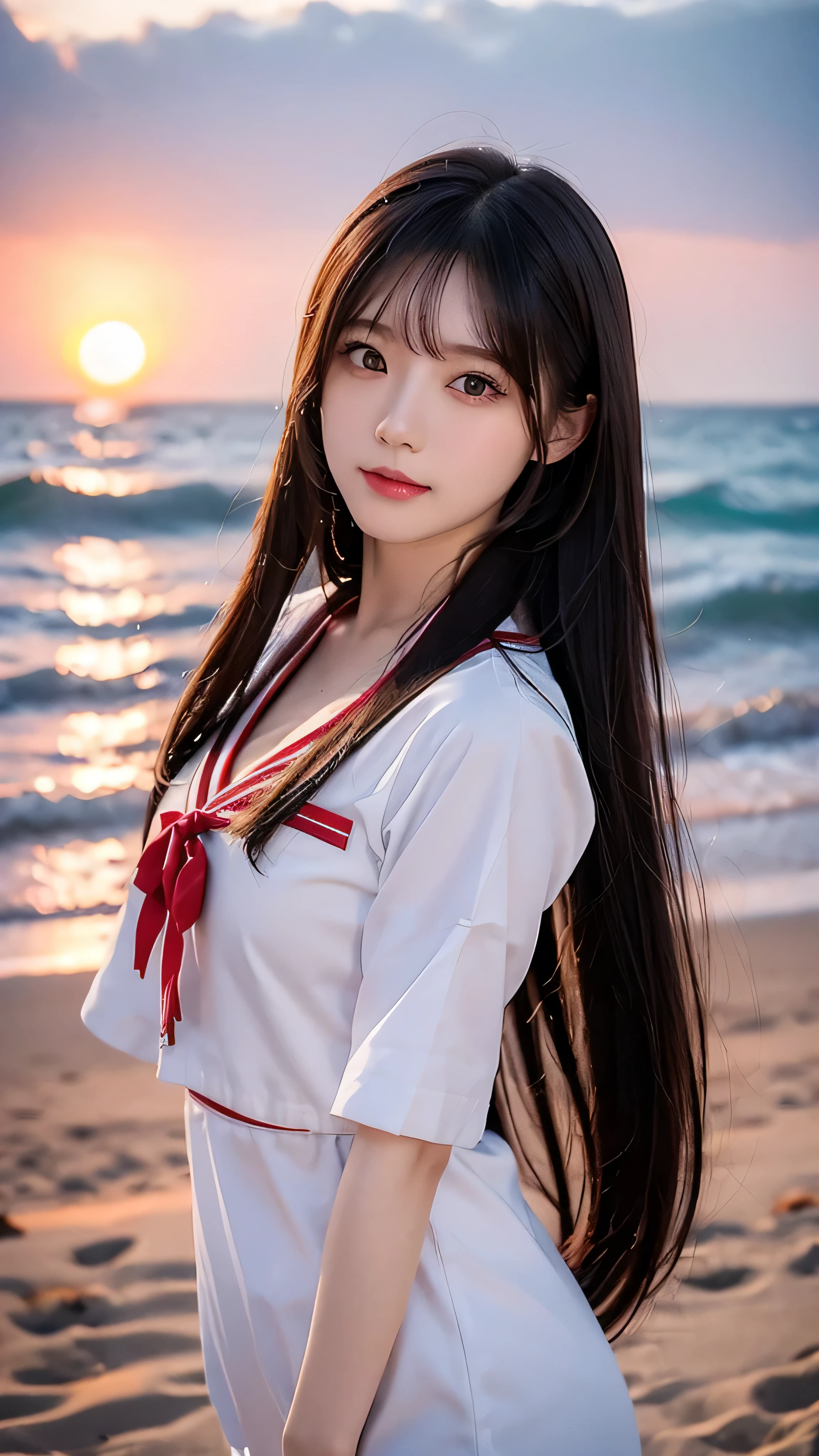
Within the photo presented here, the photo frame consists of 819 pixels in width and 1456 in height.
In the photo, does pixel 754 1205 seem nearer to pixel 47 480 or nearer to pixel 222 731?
pixel 222 731

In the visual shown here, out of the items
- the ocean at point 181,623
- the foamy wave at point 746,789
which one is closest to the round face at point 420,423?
the ocean at point 181,623

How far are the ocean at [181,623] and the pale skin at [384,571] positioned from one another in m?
2.02

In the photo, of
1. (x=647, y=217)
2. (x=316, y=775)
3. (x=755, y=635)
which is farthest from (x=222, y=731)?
(x=647, y=217)

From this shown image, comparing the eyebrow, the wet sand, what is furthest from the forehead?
the wet sand

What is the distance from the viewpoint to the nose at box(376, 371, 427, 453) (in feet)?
3.67

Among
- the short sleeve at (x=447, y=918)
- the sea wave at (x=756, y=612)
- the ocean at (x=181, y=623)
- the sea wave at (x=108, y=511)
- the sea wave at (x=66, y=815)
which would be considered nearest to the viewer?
the short sleeve at (x=447, y=918)

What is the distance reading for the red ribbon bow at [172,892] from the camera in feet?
3.75

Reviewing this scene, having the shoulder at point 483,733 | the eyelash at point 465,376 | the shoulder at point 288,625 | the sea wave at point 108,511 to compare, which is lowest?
the shoulder at point 483,733

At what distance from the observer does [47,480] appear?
9617mm

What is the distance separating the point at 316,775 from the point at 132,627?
7203 mm

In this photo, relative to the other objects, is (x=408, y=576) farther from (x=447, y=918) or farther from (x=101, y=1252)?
(x=101, y=1252)

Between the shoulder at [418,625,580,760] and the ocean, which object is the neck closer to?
the shoulder at [418,625,580,760]

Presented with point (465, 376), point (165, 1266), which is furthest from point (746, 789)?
point (465, 376)

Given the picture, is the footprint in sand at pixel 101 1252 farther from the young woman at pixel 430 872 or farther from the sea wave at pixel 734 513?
the sea wave at pixel 734 513
